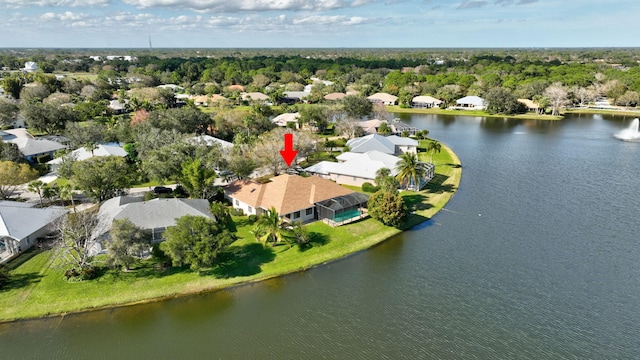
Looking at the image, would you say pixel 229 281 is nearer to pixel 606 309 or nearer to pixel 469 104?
pixel 606 309

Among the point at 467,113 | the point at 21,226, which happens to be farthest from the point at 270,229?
the point at 467,113

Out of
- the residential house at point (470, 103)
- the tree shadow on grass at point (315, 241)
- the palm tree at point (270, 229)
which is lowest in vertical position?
the tree shadow on grass at point (315, 241)

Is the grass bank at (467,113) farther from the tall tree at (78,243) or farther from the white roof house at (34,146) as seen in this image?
the tall tree at (78,243)

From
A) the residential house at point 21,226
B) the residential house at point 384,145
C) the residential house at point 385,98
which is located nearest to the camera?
the residential house at point 21,226

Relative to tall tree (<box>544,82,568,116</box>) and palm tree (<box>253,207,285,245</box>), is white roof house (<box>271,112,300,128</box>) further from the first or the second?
tall tree (<box>544,82,568,116</box>)

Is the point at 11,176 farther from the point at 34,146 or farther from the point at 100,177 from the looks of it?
the point at 34,146

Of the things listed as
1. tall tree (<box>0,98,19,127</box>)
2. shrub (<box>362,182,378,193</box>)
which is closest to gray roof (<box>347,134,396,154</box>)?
shrub (<box>362,182,378,193</box>)

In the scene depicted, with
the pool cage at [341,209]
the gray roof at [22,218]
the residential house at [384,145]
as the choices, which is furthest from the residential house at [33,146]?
the residential house at [384,145]
